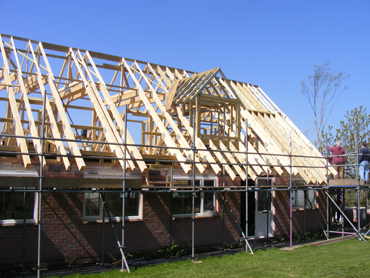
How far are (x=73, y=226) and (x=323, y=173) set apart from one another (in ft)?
33.3

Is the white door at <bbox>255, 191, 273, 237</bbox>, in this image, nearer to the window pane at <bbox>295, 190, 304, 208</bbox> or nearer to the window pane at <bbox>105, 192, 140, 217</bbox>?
the window pane at <bbox>295, 190, 304, 208</bbox>

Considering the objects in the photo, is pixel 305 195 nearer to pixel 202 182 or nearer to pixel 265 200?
pixel 265 200

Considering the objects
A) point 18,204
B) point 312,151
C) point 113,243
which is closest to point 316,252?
point 312,151

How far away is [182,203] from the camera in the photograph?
1230 centimetres

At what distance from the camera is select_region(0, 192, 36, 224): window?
941 cm

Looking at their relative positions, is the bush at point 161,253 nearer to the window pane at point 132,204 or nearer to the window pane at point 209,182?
the window pane at point 132,204

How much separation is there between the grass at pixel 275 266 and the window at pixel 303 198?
142 inches

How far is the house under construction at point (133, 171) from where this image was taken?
9461mm

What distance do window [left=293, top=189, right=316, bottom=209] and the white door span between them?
1.67 m

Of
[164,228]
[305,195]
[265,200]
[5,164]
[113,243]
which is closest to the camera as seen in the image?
[5,164]

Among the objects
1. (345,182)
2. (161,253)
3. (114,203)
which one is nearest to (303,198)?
(345,182)

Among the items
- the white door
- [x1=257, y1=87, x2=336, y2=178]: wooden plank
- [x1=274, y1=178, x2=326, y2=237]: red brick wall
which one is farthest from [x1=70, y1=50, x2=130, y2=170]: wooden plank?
[x1=257, y1=87, x2=336, y2=178]: wooden plank

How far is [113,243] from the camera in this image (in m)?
10.6

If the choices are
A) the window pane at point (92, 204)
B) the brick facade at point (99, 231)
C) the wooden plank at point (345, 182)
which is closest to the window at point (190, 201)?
the brick facade at point (99, 231)
